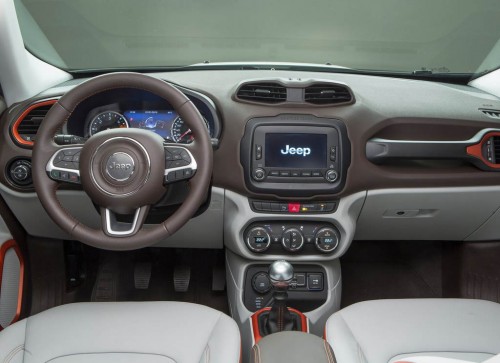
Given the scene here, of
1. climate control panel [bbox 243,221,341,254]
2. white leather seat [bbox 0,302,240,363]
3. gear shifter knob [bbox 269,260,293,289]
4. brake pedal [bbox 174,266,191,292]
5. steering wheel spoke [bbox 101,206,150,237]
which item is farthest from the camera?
brake pedal [bbox 174,266,191,292]

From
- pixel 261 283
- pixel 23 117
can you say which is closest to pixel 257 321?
pixel 261 283

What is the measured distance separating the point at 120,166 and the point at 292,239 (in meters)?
0.74

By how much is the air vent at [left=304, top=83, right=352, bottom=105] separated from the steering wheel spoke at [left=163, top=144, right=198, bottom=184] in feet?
1.80

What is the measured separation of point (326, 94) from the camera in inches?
77.9

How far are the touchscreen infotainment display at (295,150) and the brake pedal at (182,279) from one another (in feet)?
2.79

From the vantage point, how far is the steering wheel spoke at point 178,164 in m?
1.62

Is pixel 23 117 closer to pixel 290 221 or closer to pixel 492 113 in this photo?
pixel 290 221

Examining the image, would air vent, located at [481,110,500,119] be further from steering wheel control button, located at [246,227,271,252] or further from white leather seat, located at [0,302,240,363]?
white leather seat, located at [0,302,240,363]

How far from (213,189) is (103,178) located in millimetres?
516

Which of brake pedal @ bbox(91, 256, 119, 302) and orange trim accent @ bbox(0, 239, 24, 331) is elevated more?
orange trim accent @ bbox(0, 239, 24, 331)

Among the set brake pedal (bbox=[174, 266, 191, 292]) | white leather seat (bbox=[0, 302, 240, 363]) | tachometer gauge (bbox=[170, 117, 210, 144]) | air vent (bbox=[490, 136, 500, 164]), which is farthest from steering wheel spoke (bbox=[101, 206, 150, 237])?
air vent (bbox=[490, 136, 500, 164])

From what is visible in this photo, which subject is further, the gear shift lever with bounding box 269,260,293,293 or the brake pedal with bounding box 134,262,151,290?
the brake pedal with bounding box 134,262,151,290

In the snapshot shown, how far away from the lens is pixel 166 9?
281 cm

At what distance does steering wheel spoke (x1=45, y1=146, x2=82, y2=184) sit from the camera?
1.62 metres
